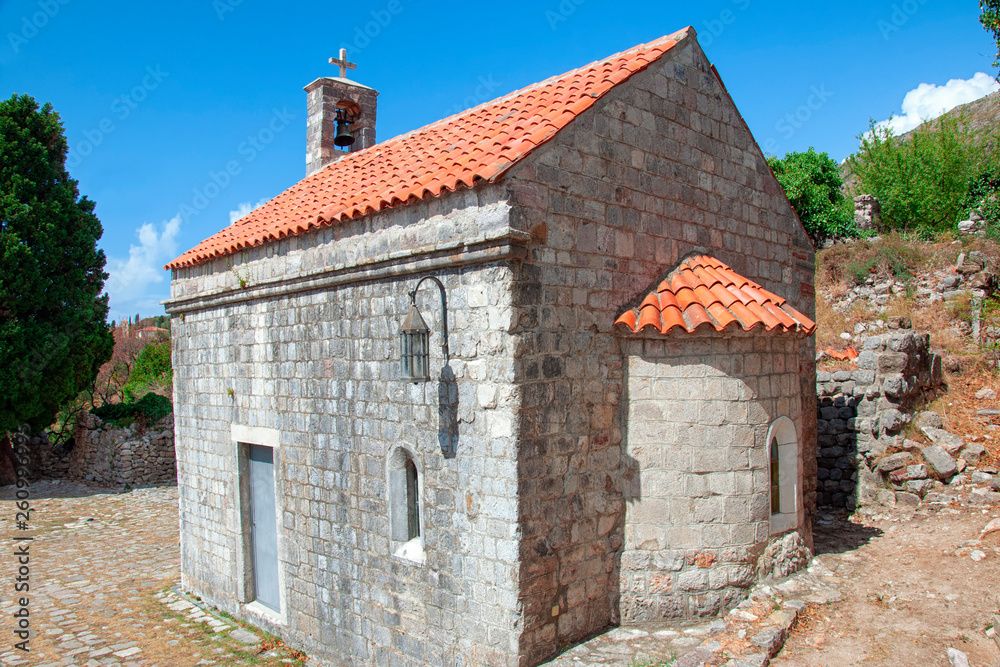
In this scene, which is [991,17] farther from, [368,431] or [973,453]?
[368,431]

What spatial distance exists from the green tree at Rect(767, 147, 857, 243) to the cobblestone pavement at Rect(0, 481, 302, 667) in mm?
19350

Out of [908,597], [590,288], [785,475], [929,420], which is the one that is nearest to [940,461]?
[929,420]

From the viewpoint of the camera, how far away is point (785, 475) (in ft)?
20.3

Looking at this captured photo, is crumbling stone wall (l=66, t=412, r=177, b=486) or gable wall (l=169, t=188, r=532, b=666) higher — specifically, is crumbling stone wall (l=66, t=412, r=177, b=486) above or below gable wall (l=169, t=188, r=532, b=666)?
below

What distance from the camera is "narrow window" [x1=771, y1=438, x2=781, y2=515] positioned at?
243 inches

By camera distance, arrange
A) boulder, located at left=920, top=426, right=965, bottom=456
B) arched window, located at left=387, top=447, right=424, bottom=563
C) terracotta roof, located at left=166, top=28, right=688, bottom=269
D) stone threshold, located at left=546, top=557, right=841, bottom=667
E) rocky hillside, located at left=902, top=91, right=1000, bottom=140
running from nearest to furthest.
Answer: stone threshold, located at left=546, top=557, right=841, bottom=667 < terracotta roof, located at left=166, top=28, right=688, bottom=269 < arched window, located at left=387, top=447, right=424, bottom=563 < boulder, located at left=920, top=426, right=965, bottom=456 < rocky hillside, located at left=902, top=91, right=1000, bottom=140

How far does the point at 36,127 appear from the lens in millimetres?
16250

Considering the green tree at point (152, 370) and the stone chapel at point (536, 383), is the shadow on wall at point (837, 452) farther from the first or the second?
the green tree at point (152, 370)

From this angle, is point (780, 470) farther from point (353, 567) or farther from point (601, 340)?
point (353, 567)

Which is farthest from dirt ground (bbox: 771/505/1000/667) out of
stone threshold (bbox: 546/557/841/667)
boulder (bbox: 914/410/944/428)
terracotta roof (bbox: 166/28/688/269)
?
terracotta roof (bbox: 166/28/688/269)

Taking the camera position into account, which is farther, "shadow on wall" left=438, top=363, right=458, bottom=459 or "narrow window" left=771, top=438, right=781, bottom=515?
"narrow window" left=771, top=438, right=781, bottom=515

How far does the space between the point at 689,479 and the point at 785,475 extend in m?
1.25

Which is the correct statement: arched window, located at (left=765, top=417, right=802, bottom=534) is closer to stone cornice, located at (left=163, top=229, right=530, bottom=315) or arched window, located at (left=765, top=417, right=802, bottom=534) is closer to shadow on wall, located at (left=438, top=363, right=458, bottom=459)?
shadow on wall, located at (left=438, top=363, right=458, bottom=459)

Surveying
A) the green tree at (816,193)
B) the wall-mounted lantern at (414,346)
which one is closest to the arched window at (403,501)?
the wall-mounted lantern at (414,346)
